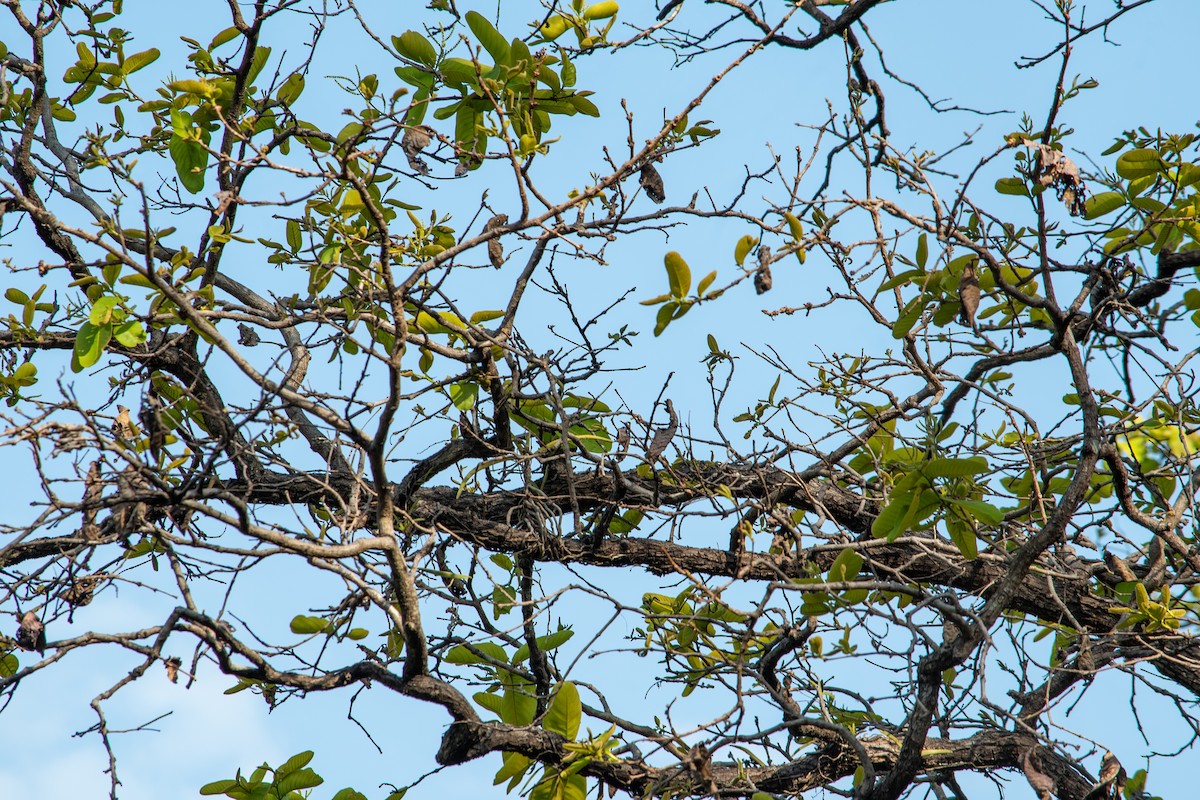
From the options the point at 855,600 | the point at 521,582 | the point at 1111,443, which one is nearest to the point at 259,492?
the point at 521,582

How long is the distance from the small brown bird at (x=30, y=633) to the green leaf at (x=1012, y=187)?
8.40ft

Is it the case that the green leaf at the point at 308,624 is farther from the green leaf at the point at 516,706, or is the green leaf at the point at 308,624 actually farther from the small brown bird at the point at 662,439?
the small brown bird at the point at 662,439

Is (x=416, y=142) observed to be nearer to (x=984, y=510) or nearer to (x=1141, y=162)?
(x=984, y=510)

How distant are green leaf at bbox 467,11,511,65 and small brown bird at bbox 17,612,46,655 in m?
1.71

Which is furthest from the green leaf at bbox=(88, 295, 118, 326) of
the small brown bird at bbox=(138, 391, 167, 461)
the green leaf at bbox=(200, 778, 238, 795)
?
the green leaf at bbox=(200, 778, 238, 795)

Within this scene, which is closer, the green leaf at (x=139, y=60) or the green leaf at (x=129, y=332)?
the green leaf at (x=129, y=332)

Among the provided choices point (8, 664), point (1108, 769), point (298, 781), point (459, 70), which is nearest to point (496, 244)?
point (459, 70)

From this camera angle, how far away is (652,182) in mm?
2598

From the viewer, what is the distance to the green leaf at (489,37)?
244cm

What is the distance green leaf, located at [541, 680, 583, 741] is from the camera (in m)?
2.45

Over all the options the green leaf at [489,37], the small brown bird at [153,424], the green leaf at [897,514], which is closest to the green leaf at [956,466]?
the green leaf at [897,514]

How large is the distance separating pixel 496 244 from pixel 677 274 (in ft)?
1.79

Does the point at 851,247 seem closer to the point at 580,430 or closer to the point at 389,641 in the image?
the point at 580,430

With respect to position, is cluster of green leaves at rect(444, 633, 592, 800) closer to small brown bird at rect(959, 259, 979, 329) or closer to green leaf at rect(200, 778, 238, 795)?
green leaf at rect(200, 778, 238, 795)
